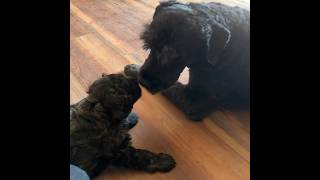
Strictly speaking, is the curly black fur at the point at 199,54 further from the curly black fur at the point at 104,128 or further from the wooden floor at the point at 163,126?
the curly black fur at the point at 104,128

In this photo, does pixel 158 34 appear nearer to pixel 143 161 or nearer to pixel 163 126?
pixel 163 126

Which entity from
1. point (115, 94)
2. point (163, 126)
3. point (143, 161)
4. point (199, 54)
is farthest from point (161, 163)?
point (199, 54)

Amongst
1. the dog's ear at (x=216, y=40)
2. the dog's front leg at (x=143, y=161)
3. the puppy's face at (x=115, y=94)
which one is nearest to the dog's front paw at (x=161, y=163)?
the dog's front leg at (x=143, y=161)

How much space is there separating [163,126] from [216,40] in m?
0.54

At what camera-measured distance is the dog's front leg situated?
1.61m

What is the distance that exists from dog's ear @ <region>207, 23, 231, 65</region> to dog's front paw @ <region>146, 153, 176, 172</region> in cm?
51

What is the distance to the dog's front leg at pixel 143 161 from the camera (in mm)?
1607
